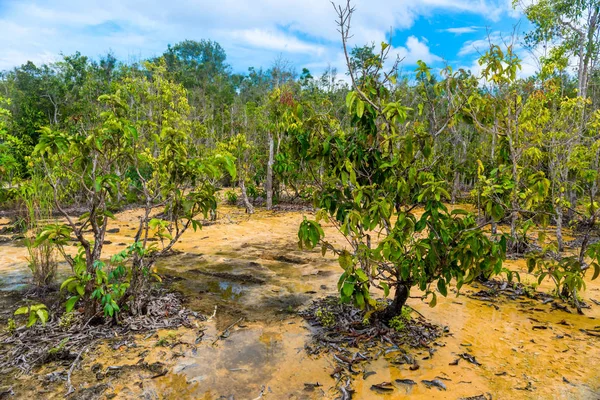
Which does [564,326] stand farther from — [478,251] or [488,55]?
[488,55]

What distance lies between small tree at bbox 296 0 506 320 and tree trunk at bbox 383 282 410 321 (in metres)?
0.01

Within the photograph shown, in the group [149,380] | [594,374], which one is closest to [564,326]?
[594,374]

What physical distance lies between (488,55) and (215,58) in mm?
49228

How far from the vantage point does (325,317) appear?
4.25 m

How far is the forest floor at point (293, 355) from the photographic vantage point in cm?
294

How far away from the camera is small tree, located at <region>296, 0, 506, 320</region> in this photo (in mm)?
3230

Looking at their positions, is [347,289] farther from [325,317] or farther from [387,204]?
[325,317]

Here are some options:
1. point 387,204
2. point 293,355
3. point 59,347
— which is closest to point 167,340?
point 59,347

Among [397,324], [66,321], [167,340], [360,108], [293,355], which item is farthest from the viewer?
[397,324]

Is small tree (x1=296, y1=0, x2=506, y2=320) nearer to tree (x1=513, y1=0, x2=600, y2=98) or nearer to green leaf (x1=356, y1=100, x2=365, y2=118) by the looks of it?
green leaf (x1=356, y1=100, x2=365, y2=118)

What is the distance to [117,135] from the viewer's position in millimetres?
3900

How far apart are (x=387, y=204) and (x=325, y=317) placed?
1.71 metres

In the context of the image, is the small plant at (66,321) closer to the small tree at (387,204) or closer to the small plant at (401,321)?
the small tree at (387,204)

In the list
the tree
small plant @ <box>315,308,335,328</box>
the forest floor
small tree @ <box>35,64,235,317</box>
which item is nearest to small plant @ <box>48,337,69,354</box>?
the forest floor
